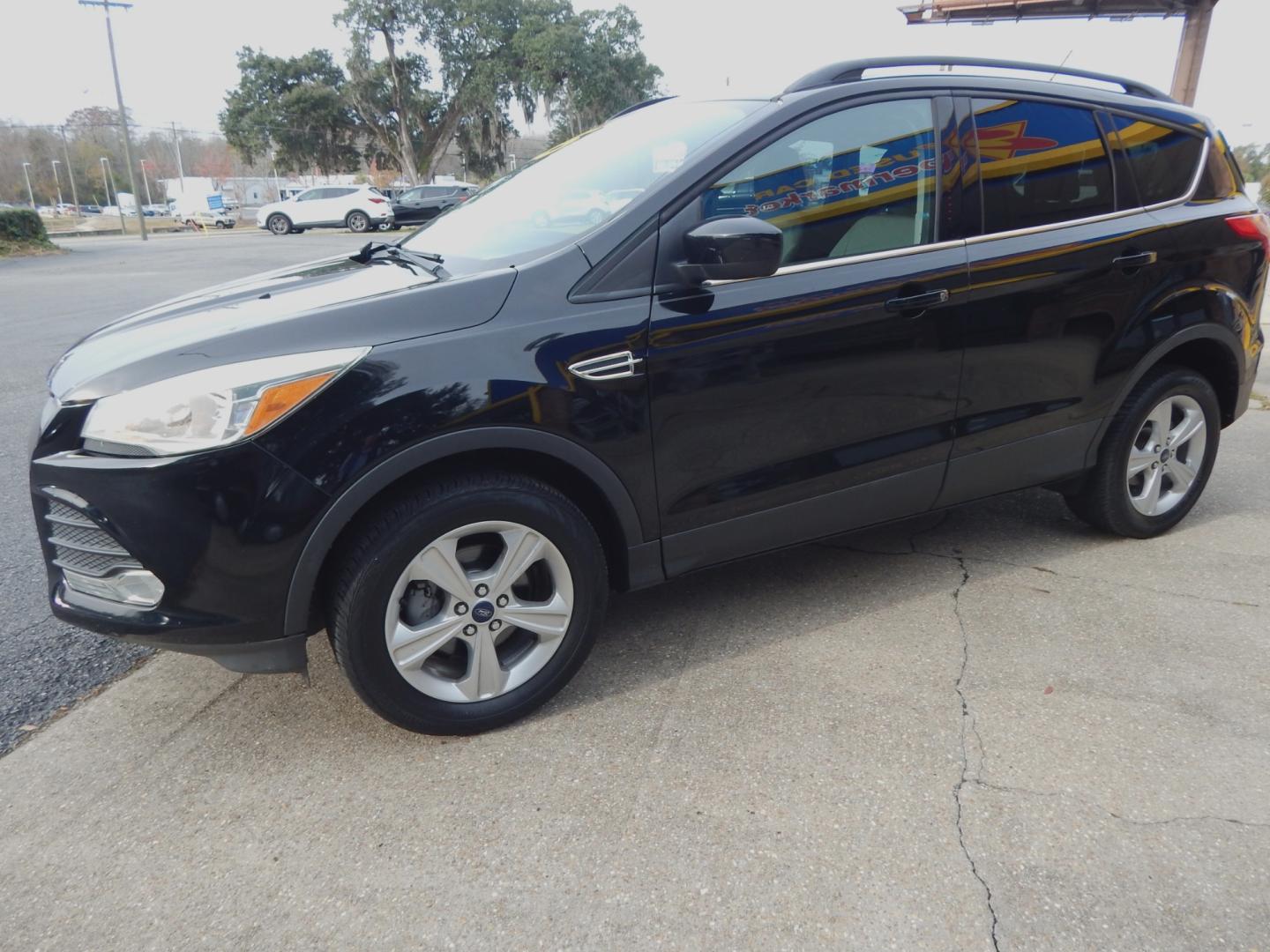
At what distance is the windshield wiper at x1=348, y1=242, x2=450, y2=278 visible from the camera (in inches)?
113

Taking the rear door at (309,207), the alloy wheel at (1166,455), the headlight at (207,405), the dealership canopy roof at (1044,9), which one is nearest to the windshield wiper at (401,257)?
the headlight at (207,405)

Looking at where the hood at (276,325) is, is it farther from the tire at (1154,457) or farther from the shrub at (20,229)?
the shrub at (20,229)

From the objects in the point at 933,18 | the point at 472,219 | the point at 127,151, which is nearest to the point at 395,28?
the point at 127,151

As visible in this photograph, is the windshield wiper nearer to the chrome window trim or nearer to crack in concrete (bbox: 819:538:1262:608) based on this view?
the chrome window trim

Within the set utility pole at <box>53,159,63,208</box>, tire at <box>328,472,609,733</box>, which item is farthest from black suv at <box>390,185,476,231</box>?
utility pole at <box>53,159,63,208</box>

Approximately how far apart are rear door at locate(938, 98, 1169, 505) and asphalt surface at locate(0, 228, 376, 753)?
3141 millimetres

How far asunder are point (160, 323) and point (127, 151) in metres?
38.1

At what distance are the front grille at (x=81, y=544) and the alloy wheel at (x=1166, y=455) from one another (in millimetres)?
3704

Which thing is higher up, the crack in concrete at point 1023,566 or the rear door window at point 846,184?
the rear door window at point 846,184

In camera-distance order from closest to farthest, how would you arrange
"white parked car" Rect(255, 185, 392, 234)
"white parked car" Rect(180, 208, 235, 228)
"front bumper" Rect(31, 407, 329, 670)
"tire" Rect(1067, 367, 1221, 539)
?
"front bumper" Rect(31, 407, 329, 670) → "tire" Rect(1067, 367, 1221, 539) → "white parked car" Rect(255, 185, 392, 234) → "white parked car" Rect(180, 208, 235, 228)

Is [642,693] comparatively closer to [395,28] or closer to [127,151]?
[127,151]

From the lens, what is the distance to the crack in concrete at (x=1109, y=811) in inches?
88.7

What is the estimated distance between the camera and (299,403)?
224 cm

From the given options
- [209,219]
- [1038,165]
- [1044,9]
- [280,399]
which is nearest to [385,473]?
[280,399]
